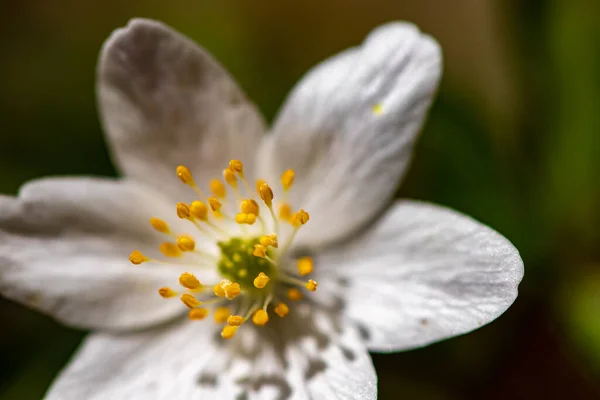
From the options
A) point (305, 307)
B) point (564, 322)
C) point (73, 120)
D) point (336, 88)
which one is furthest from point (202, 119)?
point (564, 322)

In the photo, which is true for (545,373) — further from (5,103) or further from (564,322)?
(5,103)

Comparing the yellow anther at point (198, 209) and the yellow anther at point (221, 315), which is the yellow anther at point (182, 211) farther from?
the yellow anther at point (221, 315)

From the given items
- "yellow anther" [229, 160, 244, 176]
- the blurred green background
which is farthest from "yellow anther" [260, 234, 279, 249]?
the blurred green background

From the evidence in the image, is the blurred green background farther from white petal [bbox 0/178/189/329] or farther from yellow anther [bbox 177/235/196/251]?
yellow anther [bbox 177/235/196/251]

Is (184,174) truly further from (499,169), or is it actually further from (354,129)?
(499,169)

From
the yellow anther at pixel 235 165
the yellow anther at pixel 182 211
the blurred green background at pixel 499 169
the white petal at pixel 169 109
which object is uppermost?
the white petal at pixel 169 109

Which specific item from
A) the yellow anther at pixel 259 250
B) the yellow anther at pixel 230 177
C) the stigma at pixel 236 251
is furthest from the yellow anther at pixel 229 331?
the yellow anther at pixel 230 177
